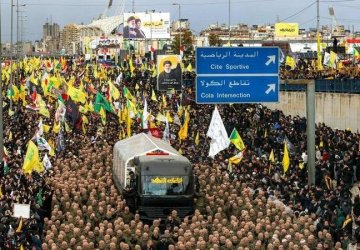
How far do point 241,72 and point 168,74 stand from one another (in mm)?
20915

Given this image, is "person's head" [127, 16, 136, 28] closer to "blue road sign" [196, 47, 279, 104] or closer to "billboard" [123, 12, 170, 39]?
"billboard" [123, 12, 170, 39]

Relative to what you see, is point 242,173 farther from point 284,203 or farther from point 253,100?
point 284,203

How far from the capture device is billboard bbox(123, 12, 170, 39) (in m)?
121

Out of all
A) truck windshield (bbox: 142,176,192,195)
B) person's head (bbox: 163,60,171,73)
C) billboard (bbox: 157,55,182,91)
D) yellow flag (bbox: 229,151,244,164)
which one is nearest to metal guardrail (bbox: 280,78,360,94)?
billboard (bbox: 157,55,182,91)

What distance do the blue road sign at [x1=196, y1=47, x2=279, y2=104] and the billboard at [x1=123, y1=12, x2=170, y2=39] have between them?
94928mm

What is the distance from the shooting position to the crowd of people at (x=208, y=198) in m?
18.0

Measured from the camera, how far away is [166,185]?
2262 centimetres

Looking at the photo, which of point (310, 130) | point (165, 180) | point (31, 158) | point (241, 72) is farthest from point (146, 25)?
point (165, 180)

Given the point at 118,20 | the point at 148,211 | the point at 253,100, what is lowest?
the point at 148,211

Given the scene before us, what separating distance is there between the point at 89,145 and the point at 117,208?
34.5 feet

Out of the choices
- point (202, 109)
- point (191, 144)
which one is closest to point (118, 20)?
point (202, 109)

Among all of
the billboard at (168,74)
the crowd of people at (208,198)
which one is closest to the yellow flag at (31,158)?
the crowd of people at (208,198)

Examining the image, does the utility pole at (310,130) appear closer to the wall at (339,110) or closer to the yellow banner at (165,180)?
the yellow banner at (165,180)

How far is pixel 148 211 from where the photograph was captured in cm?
2230
